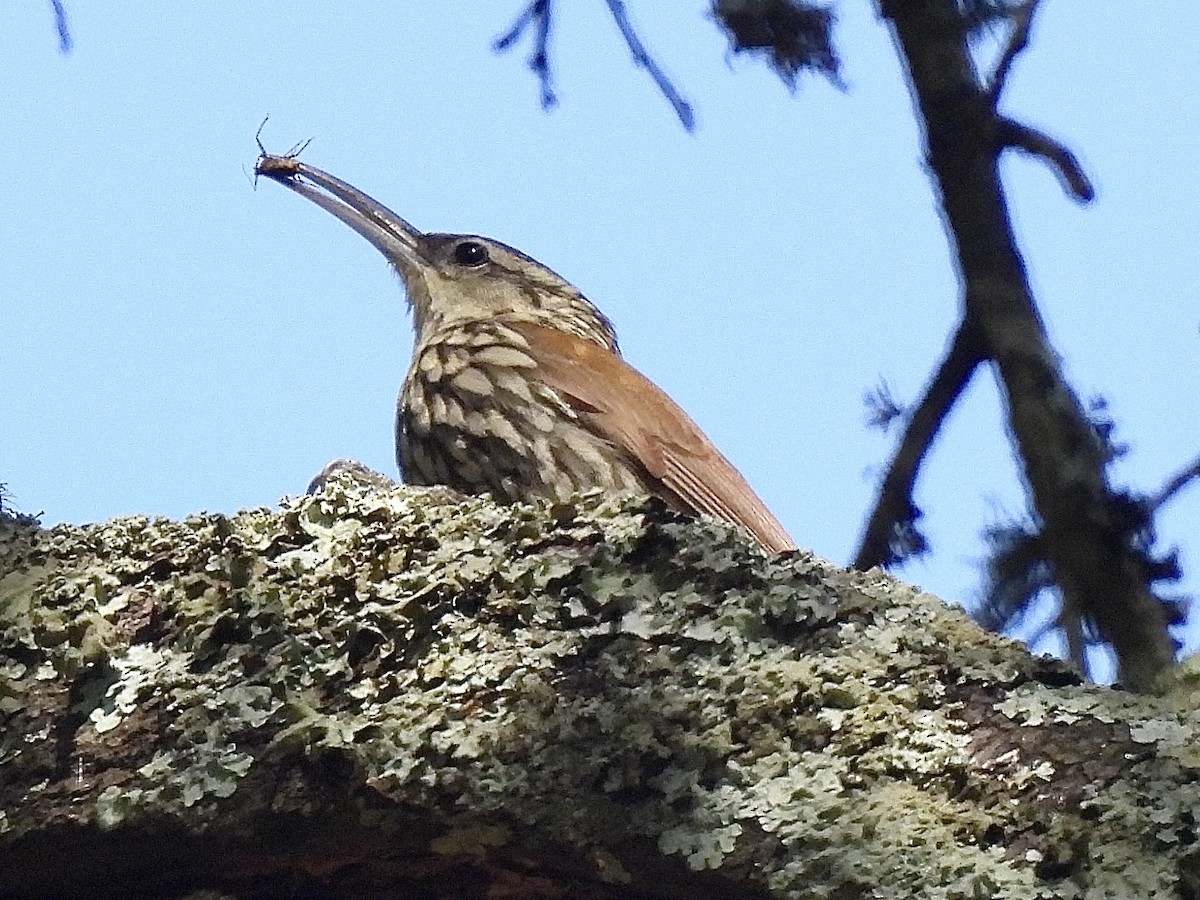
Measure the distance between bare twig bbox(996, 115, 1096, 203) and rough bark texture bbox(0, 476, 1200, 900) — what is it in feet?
4.89

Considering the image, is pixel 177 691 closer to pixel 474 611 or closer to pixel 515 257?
pixel 474 611

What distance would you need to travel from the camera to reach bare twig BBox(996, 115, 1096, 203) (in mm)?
3057

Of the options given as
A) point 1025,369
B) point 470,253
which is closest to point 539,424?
point 1025,369

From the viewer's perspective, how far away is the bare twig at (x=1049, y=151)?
3057 mm

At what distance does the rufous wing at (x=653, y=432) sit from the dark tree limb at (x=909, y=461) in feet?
1.59

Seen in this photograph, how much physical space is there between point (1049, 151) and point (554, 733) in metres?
1.93

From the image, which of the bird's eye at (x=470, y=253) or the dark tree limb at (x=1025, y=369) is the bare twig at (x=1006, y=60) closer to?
the dark tree limb at (x=1025, y=369)

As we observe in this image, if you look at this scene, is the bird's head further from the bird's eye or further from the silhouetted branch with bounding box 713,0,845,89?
the silhouetted branch with bounding box 713,0,845,89

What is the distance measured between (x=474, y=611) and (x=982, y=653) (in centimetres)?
53

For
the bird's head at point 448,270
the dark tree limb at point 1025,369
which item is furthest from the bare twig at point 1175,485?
the bird's head at point 448,270

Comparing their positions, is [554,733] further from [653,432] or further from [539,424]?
[653,432]

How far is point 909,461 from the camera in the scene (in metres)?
3.27

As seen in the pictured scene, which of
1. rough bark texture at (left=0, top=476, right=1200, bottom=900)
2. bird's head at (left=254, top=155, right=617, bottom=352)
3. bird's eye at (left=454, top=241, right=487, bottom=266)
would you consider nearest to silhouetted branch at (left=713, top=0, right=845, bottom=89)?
bird's head at (left=254, top=155, right=617, bottom=352)

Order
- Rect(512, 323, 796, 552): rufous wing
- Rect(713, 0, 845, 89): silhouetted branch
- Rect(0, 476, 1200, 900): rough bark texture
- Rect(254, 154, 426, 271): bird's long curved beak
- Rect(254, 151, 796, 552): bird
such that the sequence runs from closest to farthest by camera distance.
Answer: Rect(0, 476, 1200, 900): rough bark texture
Rect(713, 0, 845, 89): silhouetted branch
Rect(254, 151, 796, 552): bird
Rect(512, 323, 796, 552): rufous wing
Rect(254, 154, 426, 271): bird's long curved beak
